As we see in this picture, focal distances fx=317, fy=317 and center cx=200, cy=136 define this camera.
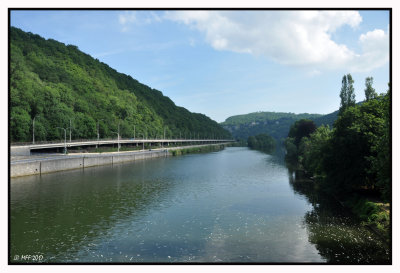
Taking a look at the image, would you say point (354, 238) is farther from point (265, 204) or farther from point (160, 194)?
point (160, 194)

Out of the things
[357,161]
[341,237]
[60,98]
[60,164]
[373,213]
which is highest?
[60,98]

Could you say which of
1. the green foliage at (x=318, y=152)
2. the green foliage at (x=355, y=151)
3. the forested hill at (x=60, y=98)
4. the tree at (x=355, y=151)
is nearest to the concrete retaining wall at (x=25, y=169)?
the forested hill at (x=60, y=98)

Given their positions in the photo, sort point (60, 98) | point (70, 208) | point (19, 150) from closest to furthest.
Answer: point (70, 208) < point (19, 150) < point (60, 98)

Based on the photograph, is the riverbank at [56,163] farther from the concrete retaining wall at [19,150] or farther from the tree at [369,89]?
the tree at [369,89]

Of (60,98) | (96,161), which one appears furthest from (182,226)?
(60,98)

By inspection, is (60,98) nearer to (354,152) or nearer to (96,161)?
(96,161)

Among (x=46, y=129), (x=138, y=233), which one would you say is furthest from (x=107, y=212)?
(x=46, y=129)

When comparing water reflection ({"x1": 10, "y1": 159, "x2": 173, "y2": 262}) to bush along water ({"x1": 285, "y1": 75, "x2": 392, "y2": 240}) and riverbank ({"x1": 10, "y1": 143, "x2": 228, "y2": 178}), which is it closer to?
riverbank ({"x1": 10, "y1": 143, "x2": 228, "y2": 178})
